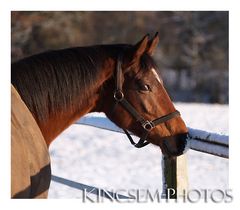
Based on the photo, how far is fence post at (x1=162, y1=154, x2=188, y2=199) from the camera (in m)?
2.28

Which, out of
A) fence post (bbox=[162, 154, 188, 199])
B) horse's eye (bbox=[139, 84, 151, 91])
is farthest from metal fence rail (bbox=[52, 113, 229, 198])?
horse's eye (bbox=[139, 84, 151, 91])

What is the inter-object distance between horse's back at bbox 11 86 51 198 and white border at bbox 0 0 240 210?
5 centimetres

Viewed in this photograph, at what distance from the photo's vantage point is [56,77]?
2004mm

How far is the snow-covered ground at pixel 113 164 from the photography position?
15.5 feet

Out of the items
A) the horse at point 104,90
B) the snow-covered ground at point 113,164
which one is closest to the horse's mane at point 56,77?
the horse at point 104,90

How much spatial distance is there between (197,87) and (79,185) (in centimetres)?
1210

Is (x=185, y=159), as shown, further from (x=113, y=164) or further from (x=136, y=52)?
(x=113, y=164)

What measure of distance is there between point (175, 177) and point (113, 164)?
11.1 ft

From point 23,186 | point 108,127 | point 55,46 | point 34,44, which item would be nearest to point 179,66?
point 55,46

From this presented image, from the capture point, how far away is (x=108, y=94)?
218cm

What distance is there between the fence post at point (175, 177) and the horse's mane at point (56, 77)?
1.81 ft

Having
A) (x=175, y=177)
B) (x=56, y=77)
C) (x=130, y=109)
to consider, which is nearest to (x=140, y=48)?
(x=130, y=109)

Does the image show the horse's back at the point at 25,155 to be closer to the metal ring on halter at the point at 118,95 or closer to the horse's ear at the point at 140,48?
the metal ring on halter at the point at 118,95
